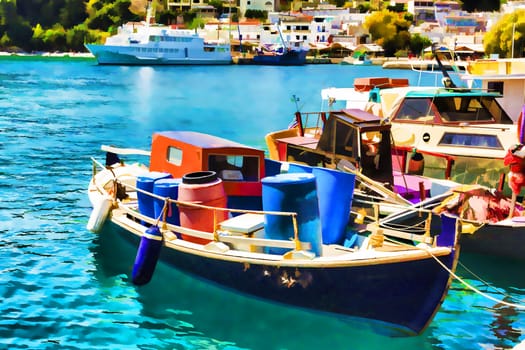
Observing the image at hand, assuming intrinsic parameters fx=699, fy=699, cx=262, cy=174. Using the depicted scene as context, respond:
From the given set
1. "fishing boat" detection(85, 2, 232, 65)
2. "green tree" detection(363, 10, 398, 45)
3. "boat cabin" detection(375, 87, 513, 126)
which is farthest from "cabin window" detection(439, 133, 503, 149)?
"green tree" detection(363, 10, 398, 45)

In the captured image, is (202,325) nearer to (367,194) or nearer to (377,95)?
(367,194)

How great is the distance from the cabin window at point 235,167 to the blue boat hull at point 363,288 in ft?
8.42

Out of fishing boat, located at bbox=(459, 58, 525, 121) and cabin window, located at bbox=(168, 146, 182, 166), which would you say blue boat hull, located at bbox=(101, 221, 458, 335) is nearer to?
cabin window, located at bbox=(168, 146, 182, 166)

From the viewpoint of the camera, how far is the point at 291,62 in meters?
126

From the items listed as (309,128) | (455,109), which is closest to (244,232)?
(455,109)

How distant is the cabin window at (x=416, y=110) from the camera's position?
64.3ft

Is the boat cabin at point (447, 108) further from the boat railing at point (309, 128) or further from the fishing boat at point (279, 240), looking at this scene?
the fishing boat at point (279, 240)

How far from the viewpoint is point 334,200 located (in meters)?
12.5

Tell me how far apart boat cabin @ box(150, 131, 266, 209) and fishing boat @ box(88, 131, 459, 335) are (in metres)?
0.02

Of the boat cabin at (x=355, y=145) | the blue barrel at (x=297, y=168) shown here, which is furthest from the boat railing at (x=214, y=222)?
the boat cabin at (x=355, y=145)

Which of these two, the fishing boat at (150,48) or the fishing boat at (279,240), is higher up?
the fishing boat at (150,48)

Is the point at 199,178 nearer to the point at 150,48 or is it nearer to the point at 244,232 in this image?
the point at 244,232

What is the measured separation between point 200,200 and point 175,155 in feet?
8.12

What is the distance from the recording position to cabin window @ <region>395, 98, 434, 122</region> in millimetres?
19594
